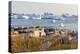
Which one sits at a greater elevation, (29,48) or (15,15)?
(15,15)

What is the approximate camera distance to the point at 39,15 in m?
1.99

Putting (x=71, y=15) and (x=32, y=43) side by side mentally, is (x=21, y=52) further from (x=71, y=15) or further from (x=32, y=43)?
(x=71, y=15)

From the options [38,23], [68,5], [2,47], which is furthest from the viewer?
[68,5]

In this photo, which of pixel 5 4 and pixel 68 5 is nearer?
pixel 5 4

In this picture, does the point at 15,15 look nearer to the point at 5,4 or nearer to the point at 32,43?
the point at 5,4

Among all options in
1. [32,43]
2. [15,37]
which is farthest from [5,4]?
[32,43]

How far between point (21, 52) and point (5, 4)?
53cm

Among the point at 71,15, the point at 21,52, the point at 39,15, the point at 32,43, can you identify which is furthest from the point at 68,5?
the point at 21,52

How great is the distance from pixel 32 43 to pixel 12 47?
0.72 ft

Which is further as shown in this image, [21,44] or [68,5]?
[68,5]

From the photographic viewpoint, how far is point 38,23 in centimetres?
198

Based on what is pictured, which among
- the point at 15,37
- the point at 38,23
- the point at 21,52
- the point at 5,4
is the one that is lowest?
the point at 21,52

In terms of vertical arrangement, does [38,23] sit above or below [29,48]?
above

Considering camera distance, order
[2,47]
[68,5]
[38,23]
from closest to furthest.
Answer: [2,47]
[38,23]
[68,5]
